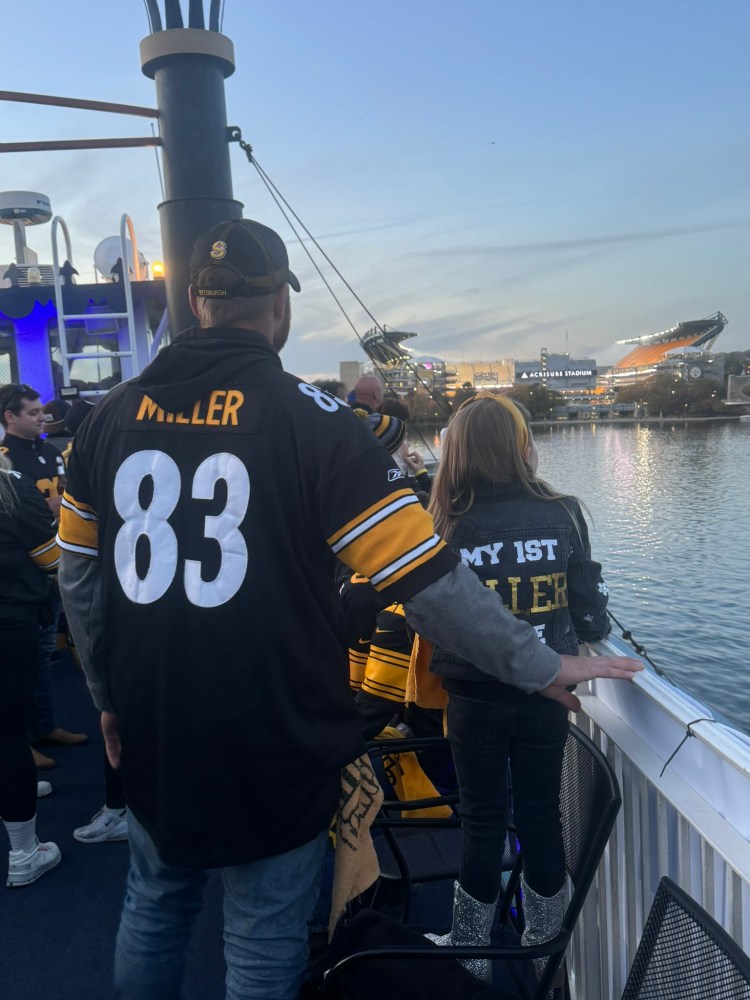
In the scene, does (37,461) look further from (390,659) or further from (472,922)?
(472,922)

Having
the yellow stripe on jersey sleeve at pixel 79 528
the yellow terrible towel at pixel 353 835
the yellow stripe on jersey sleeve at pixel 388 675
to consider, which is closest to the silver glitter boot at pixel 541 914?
the yellow stripe on jersey sleeve at pixel 388 675

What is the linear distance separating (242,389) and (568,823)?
4.36 feet

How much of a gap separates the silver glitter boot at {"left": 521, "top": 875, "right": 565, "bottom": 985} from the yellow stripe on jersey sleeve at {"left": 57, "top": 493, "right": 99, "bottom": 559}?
1.35 metres

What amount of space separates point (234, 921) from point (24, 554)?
1.91 m

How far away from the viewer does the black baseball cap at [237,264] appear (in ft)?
4.39

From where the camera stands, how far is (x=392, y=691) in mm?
2256

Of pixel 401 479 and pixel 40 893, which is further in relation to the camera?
pixel 40 893

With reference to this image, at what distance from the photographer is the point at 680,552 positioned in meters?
20.1

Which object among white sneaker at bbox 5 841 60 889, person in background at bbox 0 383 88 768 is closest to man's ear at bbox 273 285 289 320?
white sneaker at bbox 5 841 60 889

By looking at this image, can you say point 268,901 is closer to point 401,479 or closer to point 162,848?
point 162,848

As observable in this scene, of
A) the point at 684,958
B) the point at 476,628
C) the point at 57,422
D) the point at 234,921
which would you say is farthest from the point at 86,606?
the point at 57,422

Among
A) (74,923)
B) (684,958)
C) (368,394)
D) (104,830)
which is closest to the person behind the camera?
(684,958)

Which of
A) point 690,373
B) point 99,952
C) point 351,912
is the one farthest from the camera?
point 690,373

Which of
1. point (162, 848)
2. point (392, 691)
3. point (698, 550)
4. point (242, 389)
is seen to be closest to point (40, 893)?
point (392, 691)
